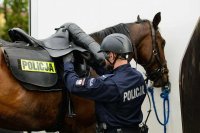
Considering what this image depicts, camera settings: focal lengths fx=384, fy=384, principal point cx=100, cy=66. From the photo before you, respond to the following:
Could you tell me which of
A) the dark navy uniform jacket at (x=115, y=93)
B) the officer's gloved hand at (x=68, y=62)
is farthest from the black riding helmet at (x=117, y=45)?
the officer's gloved hand at (x=68, y=62)

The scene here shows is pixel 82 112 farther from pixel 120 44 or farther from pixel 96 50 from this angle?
pixel 120 44

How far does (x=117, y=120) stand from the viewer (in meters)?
2.52

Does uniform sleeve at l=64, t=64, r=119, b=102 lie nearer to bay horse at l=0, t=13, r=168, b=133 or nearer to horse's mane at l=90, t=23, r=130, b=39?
bay horse at l=0, t=13, r=168, b=133

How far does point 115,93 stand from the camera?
8.03ft

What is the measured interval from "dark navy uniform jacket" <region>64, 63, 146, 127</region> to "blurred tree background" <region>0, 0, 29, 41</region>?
11363 millimetres

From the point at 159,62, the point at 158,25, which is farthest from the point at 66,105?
the point at 158,25

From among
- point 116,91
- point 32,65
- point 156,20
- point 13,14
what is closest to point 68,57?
point 32,65

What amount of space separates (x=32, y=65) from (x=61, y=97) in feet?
1.18

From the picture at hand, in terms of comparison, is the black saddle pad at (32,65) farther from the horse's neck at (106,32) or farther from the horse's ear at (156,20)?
the horse's ear at (156,20)

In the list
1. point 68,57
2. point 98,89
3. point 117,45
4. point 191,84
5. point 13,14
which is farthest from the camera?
point 13,14

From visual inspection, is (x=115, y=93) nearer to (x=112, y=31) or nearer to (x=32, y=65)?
(x=32, y=65)

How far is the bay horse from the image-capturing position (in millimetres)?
2811

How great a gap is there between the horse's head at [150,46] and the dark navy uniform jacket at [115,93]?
4.31ft

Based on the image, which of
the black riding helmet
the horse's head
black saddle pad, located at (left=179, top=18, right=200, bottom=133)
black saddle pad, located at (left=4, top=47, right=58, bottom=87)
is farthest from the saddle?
black saddle pad, located at (left=179, top=18, right=200, bottom=133)
